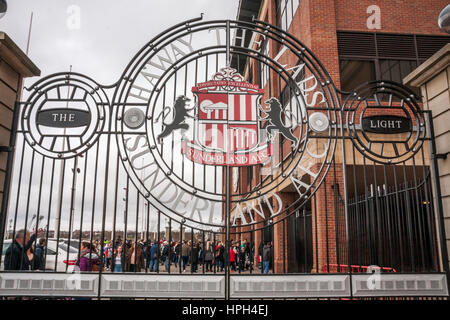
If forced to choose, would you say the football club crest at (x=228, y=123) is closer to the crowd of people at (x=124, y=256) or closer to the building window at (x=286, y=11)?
the crowd of people at (x=124, y=256)

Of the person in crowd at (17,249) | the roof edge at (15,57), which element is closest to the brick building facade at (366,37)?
the person in crowd at (17,249)

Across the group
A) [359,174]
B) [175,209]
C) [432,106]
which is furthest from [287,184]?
[175,209]

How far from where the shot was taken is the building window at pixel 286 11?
1223 cm

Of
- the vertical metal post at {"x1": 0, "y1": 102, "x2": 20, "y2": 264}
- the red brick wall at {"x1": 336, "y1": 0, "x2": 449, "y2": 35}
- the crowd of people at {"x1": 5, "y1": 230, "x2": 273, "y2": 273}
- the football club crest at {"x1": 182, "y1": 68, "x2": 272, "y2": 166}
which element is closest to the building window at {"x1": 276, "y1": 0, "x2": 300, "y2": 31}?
the red brick wall at {"x1": 336, "y1": 0, "x2": 449, "y2": 35}

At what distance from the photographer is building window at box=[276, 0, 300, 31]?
12227 mm

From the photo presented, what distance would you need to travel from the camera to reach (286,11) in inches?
518

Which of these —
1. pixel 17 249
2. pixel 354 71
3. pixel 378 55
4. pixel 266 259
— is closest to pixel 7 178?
pixel 17 249

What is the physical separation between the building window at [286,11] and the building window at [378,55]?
84.1 inches

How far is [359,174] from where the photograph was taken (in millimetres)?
10961

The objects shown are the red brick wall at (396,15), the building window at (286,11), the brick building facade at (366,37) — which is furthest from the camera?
the building window at (286,11)

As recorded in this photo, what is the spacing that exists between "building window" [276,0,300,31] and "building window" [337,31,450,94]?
2137mm

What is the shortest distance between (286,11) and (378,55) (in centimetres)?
393

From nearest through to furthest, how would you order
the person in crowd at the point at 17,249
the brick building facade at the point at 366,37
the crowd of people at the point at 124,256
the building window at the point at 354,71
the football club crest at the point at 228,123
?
1. the crowd of people at the point at 124,256
2. the person in crowd at the point at 17,249
3. the football club crest at the point at 228,123
4. the brick building facade at the point at 366,37
5. the building window at the point at 354,71

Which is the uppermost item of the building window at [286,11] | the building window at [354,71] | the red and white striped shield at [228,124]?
the building window at [286,11]
